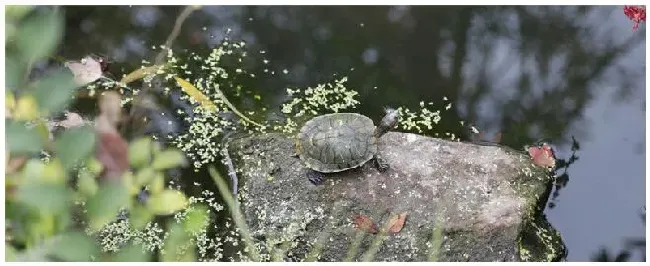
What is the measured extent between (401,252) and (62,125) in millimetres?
1020

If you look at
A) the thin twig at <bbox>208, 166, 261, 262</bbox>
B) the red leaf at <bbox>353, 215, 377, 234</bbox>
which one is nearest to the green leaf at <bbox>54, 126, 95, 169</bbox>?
the thin twig at <bbox>208, 166, 261, 262</bbox>

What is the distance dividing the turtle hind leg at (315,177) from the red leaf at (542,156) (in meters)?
0.71

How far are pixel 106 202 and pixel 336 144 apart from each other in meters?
1.69

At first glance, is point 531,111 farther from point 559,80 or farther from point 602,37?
point 602,37

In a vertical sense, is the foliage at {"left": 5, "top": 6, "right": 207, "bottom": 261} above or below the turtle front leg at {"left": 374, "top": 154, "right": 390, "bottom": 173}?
above

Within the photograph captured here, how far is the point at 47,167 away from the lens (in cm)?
55

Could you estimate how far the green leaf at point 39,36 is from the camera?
50cm

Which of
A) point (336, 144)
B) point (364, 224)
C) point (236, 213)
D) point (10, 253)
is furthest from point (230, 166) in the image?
point (10, 253)

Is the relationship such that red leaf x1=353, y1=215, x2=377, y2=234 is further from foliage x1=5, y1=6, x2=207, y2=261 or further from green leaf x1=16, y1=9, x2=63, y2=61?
green leaf x1=16, y1=9, x2=63, y2=61

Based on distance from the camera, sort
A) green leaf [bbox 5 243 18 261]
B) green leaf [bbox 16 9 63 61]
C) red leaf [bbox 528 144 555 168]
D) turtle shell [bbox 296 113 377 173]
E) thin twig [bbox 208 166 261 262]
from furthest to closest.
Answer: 1. red leaf [bbox 528 144 555 168]
2. turtle shell [bbox 296 113 377 173]
3. thin twig [bbox 208 166 261 262]
4. green leaf [bbox 5 243 18 261]
5. green leaf [bbox 16 9 63 61]

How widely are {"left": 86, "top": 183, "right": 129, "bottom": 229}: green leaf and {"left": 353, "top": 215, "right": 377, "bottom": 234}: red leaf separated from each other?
5.29 ft

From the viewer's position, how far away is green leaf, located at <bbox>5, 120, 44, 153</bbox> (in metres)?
0.53

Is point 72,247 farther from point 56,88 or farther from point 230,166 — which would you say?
point 230,166

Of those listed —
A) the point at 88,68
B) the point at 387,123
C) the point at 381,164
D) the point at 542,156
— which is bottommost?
the point at 542,156
